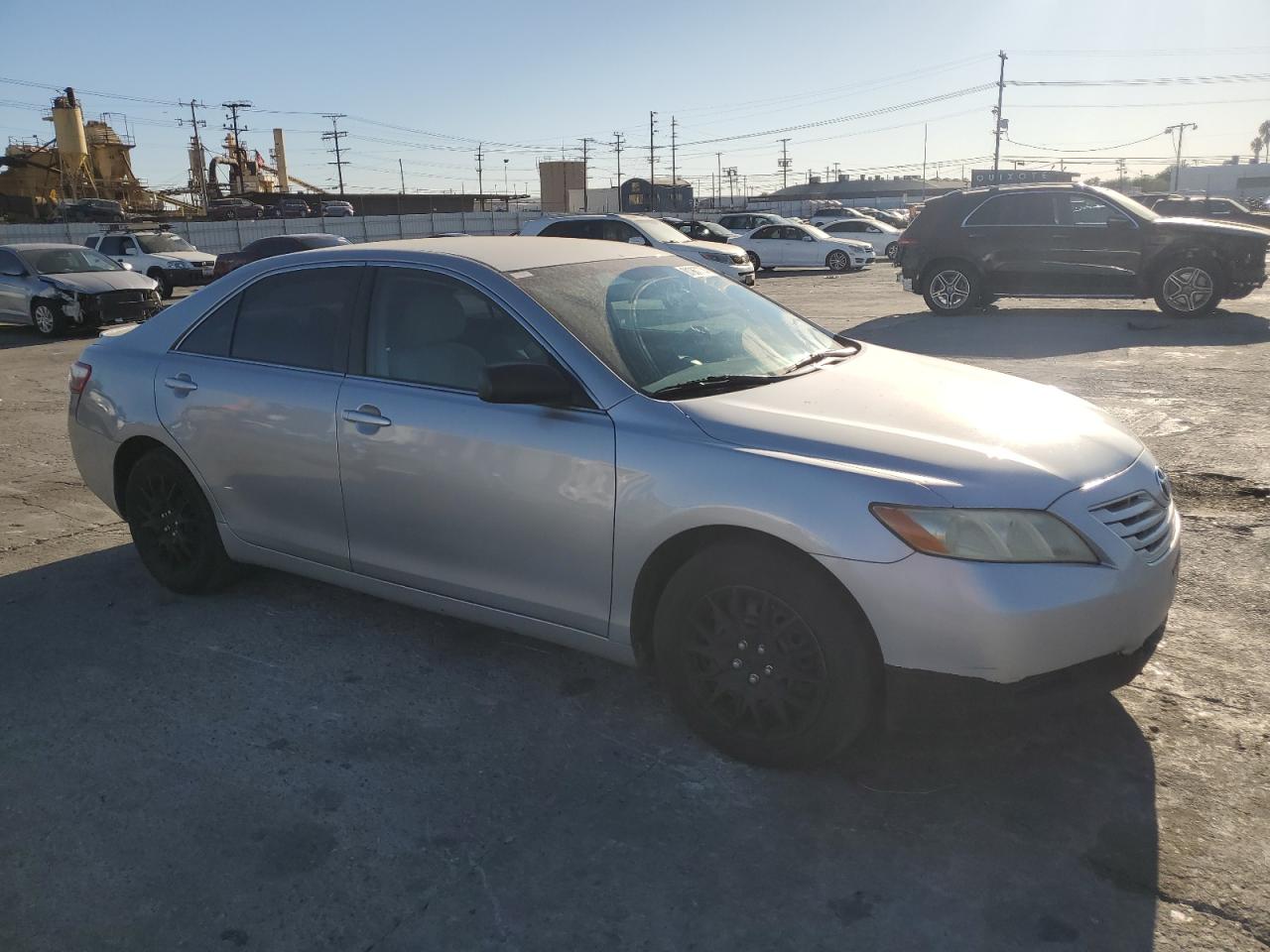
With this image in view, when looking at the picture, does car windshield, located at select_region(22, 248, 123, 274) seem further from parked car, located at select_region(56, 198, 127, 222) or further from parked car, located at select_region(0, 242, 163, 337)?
parked car, located at select_region(56, 198, 127, 222)

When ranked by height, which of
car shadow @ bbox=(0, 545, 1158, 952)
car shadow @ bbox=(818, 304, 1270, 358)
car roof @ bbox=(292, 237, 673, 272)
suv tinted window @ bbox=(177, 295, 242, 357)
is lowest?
car shadow @ bbox=(0, 545, 1158, 952)

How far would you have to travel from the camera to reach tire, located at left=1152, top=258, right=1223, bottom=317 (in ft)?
43.2

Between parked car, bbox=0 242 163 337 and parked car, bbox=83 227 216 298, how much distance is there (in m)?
4.32

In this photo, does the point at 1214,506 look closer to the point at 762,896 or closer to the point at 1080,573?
the point at 1080,573

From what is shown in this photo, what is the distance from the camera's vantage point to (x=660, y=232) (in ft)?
63.9

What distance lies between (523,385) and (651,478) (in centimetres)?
54

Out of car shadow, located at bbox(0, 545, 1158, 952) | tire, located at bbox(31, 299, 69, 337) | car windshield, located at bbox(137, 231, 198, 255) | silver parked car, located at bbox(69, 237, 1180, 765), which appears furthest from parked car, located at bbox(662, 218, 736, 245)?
car shadow, located at bbox(0, 545, 1158, 952)

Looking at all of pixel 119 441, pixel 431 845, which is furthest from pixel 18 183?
pixel 431 845

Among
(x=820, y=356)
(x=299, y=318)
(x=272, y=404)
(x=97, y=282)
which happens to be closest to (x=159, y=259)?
(x=97, y=282)

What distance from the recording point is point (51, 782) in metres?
3.25

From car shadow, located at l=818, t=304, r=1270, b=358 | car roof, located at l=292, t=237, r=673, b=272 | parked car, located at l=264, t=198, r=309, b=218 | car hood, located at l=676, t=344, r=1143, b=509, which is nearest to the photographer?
car hood, located at l=676, t=344, r=1143, b=509

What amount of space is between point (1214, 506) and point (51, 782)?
5638 millimetres

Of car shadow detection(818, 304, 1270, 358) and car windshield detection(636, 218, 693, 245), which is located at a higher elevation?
car windshield detection(636, 218, 693, 245)

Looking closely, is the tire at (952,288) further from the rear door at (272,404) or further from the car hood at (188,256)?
the car hood at (188,256)
